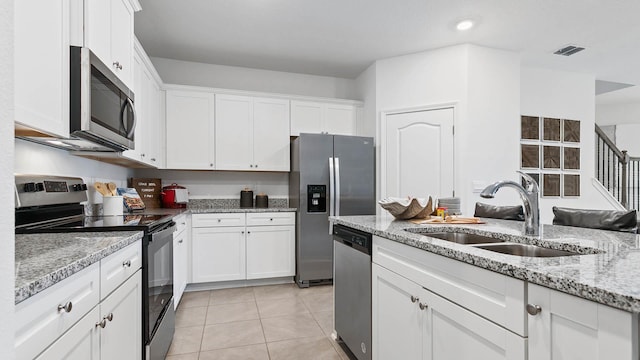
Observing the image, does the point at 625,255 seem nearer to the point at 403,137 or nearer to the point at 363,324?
the point at 363,324

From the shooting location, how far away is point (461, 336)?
3.84 feet

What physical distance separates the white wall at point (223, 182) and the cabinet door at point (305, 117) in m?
0.67

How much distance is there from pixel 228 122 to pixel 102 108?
2.26 m

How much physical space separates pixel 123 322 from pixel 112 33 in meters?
1.62

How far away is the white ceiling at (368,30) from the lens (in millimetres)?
2891

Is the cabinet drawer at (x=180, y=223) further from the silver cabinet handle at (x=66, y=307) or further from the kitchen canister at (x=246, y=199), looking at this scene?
the silver cabinet handle at (x=66, y=307)

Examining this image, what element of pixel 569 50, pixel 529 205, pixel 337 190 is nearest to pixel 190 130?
pixel 337 190

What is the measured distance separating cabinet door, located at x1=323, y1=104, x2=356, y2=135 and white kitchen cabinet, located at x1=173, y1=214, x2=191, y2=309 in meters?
2.07

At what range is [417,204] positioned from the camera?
2107 mm

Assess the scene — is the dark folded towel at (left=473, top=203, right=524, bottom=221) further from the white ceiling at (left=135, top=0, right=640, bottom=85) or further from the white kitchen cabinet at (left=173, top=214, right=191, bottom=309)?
the white kitchen cabinet at (left=173, top=214, right=191, bottom=309)

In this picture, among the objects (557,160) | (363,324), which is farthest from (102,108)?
(557,160)

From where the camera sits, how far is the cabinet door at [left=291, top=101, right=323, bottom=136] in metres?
4.16

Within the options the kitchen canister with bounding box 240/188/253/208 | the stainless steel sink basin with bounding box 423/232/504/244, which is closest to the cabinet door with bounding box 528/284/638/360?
the stainless steel sink basin with bounding box 423/232/504/244

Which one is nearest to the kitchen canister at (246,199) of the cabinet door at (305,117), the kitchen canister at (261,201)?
the kitchen canister at (261,201)
